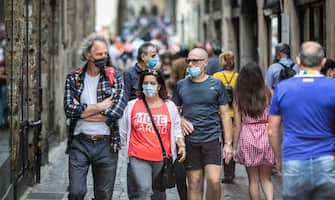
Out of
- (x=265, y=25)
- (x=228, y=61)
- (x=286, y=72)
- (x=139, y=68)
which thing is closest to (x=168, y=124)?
(x=139, y=68)

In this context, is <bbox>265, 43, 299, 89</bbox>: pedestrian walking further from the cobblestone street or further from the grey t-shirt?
the grey t-shirt

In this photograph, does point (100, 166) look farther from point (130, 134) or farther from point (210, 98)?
point (210, 98)

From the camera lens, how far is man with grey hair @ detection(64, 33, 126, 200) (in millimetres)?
7730

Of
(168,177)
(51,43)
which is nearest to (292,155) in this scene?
(168,177)

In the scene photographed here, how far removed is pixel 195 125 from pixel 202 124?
72mm

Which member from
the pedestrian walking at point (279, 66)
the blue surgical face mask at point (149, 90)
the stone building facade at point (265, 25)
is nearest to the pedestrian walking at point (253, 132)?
the blue surgical face mask at point (149, 90)

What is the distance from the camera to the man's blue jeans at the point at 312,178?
632cm

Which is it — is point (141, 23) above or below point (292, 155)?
above

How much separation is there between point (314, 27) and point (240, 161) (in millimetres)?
5589

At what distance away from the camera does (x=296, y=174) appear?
639cm

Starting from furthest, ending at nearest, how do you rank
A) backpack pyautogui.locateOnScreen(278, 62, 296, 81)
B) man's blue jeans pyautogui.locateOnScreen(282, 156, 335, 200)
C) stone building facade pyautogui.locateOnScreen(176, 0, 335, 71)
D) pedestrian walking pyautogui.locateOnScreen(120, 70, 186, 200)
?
stone building facade pyautogui.locateOnScreen(176, 0, 335, 71)
backpack pyautogui.locateOnScreen(278, 62, 296, 81)
pedestrian walking pyautogui.locateOnScreen(120, 70, 186, 200)
man's blue jeans pyautogui.locateOnScreen(282, 156, 335, 200)

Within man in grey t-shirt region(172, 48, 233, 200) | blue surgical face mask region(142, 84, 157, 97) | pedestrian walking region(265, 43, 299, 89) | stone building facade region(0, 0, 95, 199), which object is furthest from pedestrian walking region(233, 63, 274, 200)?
pedestrian walking region(265, 43, 299, 89)

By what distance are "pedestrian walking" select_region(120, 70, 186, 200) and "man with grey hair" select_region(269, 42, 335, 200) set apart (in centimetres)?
179

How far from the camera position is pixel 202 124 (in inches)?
339
